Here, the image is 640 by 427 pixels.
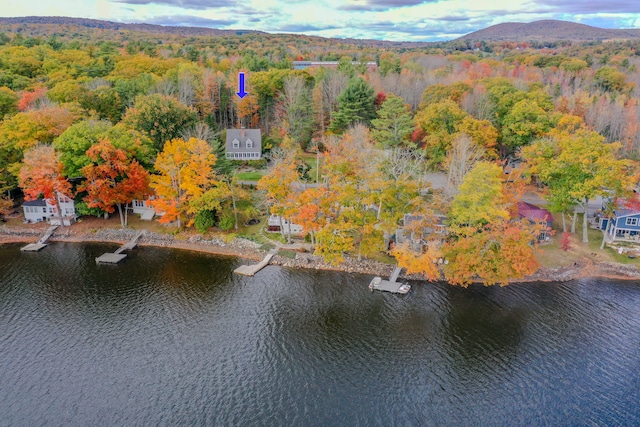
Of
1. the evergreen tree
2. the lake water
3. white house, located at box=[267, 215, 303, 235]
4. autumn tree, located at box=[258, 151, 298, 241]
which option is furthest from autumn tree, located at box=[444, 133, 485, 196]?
white house, located at box=[267, 215, 303, 235]

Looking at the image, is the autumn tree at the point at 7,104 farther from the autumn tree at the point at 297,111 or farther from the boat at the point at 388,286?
the boat at the point at 388,286

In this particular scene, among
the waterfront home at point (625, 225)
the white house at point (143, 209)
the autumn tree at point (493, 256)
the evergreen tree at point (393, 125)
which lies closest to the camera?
the autumn tree at point (493, 256)

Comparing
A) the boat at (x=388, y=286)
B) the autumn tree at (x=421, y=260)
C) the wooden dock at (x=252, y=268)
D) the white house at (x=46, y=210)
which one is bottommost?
the wooden dock at (x=252, y=268)

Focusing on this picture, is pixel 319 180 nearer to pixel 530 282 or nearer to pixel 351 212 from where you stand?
pixel 351 212

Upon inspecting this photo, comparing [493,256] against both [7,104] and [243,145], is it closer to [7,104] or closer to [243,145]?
[243,145]

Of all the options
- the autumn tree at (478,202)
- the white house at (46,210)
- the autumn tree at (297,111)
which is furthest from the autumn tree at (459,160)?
the white house at (46,210)

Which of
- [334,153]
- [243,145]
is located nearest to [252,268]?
[334,153]
